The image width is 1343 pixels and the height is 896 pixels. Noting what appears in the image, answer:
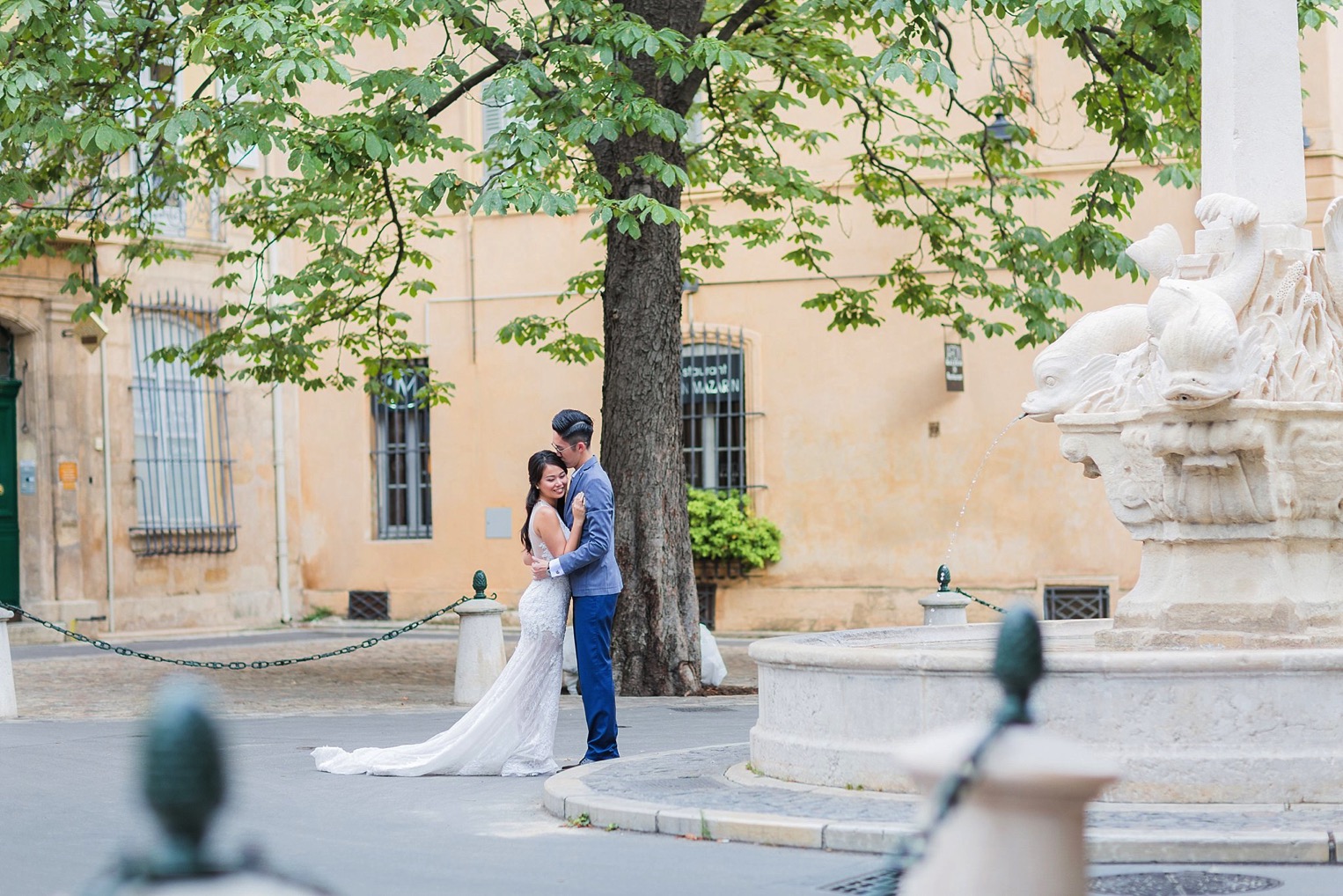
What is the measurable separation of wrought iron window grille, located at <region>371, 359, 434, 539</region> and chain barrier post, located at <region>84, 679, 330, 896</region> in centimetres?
2219

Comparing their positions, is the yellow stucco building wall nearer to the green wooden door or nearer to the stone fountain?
the green wooden door

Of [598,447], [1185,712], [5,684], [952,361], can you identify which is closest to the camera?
[1185,712]

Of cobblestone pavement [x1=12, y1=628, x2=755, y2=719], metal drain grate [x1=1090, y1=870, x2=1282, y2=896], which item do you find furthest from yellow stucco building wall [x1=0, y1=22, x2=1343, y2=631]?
metal drain grate [x1=1090, y1=870, x2=1282, y2=896]

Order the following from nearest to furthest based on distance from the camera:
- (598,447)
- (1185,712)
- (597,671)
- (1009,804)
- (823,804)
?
(1009,804), (1185,712), (823,804), (597,671), (598,447)

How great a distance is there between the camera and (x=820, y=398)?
2228 centimetres

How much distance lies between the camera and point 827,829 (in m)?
7.24

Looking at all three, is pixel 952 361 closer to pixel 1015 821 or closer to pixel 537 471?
pixel 537 471

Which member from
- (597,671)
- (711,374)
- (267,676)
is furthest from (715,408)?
(597,671)

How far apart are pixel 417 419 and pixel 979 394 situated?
25.0ft

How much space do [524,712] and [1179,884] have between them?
4413 millimetres

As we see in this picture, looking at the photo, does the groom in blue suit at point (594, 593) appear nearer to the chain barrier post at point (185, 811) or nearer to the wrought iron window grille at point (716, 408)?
the chain barrier post at point (185, 811)

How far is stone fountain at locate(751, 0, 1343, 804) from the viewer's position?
7617 mm

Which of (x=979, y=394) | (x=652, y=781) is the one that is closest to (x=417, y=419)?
(x=979, y=394)

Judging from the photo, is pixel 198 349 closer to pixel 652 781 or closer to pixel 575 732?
pixel 575 732
